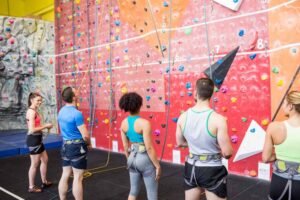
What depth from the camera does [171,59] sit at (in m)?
4.05

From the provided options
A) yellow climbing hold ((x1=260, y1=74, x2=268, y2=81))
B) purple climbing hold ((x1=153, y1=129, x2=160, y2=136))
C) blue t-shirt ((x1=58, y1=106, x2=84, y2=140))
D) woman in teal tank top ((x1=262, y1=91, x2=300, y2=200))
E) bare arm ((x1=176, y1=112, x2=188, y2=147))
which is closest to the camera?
woman in teal tank top ((x1=262, y1=91, x2=300, y2=200))

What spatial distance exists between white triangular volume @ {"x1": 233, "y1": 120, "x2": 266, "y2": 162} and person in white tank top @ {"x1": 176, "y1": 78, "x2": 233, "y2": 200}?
66.2 inches

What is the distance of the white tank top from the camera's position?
1.64 m

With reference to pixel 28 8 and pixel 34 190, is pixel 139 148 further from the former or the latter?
pixel 28 8

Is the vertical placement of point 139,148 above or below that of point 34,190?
above

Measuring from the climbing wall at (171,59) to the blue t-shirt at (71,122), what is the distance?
1811mm

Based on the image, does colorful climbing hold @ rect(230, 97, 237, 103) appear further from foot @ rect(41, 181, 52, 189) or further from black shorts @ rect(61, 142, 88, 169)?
foot @ rect(41, 181, 52, 189)

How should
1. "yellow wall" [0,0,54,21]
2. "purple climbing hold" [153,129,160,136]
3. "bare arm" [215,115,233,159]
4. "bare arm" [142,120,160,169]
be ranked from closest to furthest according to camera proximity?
1. "bare arm" [215,115,233,159]
2. "bare arm" [142,120,160,169]
3. "purple climbing hold" [153,129,160,136]
4. "yellow wall" [0,0,54,21]

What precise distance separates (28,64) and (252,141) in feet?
17.1

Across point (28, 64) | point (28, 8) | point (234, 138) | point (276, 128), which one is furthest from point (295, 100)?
point (28, 8)

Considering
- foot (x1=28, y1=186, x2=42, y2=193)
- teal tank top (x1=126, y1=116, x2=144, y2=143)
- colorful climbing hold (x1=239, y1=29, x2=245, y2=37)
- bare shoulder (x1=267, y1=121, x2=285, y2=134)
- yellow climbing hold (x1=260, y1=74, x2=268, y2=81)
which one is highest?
colorful climbing hold (x1=239, y1=29, x2=245, y2=37)

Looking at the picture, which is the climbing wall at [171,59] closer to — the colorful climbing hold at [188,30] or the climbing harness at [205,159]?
the colorful climbing hold at [188,30]

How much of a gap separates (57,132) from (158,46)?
3.54m

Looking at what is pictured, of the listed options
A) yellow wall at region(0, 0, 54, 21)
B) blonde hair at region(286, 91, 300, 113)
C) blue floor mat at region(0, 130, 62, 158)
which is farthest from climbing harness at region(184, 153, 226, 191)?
yellow wall at region(0, 0, 54, 21)
